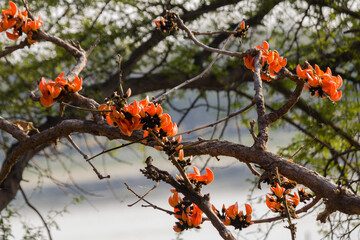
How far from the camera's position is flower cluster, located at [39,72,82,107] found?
153cm

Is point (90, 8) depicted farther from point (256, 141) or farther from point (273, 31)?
point (256, 141)

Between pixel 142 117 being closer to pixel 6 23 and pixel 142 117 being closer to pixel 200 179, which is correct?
pixel 200 179

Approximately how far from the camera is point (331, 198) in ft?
4.10

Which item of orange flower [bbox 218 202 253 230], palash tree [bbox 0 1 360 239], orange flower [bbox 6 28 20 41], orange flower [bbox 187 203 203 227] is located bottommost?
orange flower [bbox 187 203 203 227]

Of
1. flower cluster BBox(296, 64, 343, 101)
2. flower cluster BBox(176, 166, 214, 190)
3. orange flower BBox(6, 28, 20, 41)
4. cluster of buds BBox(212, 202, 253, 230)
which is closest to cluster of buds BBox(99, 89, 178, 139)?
flower cluster BBox(176, 166, 214, 190)

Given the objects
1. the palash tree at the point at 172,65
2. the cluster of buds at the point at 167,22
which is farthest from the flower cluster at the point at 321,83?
the cluster of buds at the point at 167,22

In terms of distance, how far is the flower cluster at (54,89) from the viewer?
153cm

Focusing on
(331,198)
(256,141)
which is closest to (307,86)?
(256,141)

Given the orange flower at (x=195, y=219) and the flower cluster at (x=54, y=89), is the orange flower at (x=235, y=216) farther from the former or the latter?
the flower cluster at (x=54, y=89)

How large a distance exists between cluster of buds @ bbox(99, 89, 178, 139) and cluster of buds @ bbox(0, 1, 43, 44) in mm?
1025

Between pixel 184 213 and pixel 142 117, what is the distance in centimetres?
38

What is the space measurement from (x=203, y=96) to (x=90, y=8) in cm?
134

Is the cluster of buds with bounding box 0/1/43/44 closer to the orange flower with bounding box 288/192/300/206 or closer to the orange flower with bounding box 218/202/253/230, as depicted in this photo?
the orange flower with bounding box 218/202/253/230

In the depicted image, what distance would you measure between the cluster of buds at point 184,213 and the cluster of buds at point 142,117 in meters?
0.29
